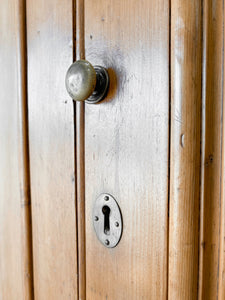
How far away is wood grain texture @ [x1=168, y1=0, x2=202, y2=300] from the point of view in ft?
1.00

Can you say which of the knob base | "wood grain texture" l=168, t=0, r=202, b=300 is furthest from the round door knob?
"wood grain texture" l=168, t=0, r=202, b=300

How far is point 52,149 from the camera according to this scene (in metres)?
0.47

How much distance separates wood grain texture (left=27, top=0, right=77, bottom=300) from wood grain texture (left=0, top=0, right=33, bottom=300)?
0.02m

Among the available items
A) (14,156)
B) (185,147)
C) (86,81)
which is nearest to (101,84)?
(86,81)

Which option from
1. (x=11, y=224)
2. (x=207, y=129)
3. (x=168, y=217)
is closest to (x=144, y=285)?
(x=168, y=217)

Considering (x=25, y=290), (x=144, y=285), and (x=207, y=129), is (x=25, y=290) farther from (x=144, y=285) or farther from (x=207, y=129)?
(x=207, y=129)

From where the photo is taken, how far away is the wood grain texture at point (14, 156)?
52 cm

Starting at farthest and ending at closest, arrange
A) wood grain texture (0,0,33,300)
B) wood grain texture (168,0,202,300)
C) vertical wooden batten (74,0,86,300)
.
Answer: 1. wood grain texture (0,0,33,300)
2. vertical wooden batten (74,0,86,300)
3. wood grain texture (168,0,202,300)

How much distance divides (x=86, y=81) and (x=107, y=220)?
0.19m

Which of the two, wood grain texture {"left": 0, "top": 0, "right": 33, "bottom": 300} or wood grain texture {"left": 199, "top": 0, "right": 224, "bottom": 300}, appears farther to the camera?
wood grain texture {"left": 0, "top": 0, "right": 33, "bottom": 300}

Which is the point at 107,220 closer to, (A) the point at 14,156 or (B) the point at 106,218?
(B) the point at 106,218

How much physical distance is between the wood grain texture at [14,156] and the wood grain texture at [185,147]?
11.8 inches

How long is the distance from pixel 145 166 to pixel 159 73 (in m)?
0.11

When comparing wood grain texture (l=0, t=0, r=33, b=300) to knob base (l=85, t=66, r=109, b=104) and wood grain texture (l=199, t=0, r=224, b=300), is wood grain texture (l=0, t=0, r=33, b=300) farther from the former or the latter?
wood grain texture (l=199, t=0, r=224, b=300)
